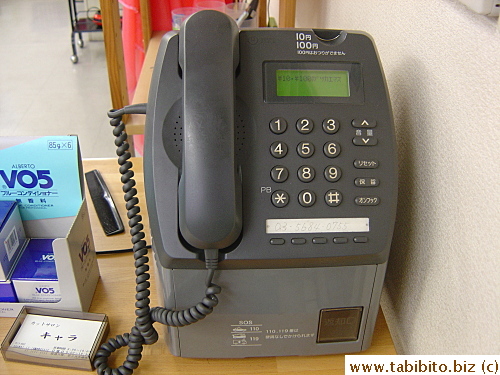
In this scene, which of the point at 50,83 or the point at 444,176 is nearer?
the point at 444,176

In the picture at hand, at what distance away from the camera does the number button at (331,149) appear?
0.47 metres

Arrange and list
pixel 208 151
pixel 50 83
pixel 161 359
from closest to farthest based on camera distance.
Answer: pixel 208 151
pixel 161 359
pixel 50 83

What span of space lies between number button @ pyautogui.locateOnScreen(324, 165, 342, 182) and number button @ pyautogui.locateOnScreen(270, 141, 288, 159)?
0.04 metres

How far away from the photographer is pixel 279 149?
469 millimetres

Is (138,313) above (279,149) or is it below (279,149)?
below

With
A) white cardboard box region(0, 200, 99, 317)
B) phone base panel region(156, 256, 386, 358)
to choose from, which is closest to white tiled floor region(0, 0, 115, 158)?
white cardboard box region(0, 200, 99, 317)

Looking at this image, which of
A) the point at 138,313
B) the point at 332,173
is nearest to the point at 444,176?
the point at 332,173

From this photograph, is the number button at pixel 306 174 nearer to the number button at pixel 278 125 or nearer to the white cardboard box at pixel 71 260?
the number button at pixel 278 125

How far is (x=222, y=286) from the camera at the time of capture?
479mm

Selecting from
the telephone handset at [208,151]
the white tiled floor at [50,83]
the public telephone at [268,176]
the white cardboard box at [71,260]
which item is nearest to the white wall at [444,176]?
the public telephone at [268,176]

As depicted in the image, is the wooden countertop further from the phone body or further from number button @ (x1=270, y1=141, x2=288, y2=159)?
number button @ (x1=270, y1=141, x2=288, y2=159)

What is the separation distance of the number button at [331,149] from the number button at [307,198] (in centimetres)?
4

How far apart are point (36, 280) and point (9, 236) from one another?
0.06 meters

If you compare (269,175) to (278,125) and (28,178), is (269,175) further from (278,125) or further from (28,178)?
(28,178)
